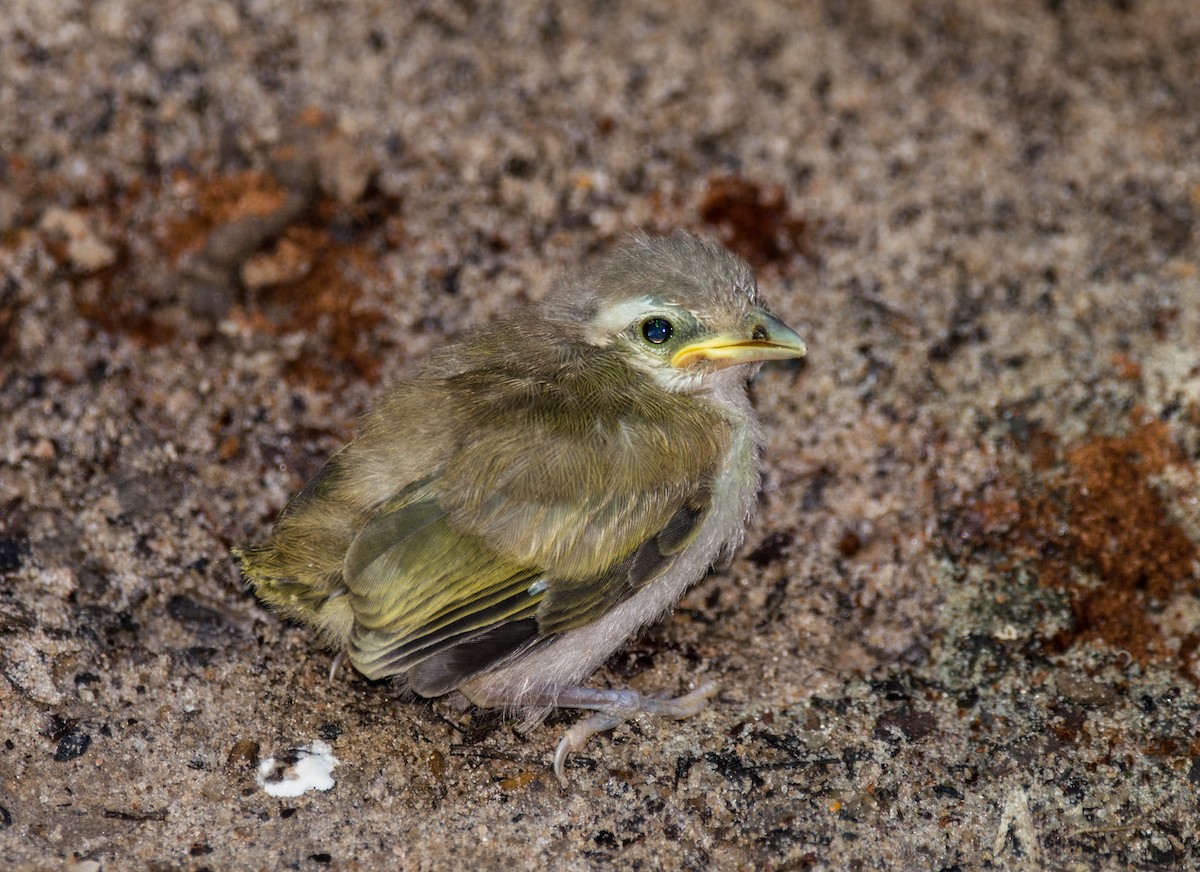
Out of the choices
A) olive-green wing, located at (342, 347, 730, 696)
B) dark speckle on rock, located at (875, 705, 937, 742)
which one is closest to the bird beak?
olive-green wing, located at (342, 347, 730, 696)

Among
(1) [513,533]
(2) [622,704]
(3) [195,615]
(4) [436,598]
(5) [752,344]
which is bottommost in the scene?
(2) [622,704]

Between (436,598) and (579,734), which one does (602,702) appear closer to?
(579,734)

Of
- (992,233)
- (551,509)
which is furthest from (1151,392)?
(551,509)

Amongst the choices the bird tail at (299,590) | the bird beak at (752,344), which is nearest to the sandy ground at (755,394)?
the bird tail at (299,590)

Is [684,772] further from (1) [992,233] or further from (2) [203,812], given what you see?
(1) [992,233]

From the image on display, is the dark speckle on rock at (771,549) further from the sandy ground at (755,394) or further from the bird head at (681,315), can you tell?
the bird head at (681,315)

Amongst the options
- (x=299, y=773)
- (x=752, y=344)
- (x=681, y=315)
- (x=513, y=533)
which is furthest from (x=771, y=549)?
(x=299, y=773)
